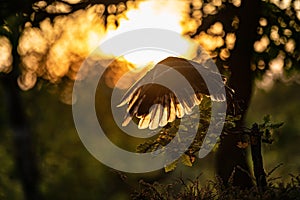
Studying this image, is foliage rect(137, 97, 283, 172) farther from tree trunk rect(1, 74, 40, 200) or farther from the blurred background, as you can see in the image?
tree trunk rect(1, 74, 40, 200)

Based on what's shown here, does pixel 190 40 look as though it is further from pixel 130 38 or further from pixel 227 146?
pixel 227 146

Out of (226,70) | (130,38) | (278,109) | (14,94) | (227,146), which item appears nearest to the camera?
(227,146)

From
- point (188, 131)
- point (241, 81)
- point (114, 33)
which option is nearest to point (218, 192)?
point (188, 131)

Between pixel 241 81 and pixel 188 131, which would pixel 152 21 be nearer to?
pixel 241 81

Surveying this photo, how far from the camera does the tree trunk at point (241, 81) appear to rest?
241 cm

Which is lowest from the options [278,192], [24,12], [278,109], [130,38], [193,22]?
[278,192]

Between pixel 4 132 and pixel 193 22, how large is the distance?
4149 mm

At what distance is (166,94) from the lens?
1.92 meters

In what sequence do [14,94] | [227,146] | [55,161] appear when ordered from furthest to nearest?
[55,161]
[14,94]
[227,146]

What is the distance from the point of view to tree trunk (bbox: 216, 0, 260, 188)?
7.90ft

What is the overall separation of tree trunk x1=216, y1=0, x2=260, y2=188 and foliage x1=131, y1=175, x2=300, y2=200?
23 cm

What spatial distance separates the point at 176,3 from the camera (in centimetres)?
304

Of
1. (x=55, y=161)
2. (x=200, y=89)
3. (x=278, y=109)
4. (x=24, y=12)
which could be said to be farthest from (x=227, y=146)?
(x=278, y=109)

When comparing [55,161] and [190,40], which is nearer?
[190,40]
